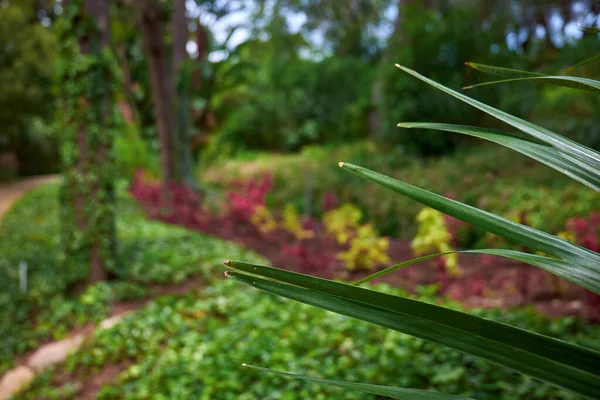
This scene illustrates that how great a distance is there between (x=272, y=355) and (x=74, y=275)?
2559mm

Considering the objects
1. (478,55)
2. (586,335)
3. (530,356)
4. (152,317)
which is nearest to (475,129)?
(530,356)

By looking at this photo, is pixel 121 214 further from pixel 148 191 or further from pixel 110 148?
pixel 110 148

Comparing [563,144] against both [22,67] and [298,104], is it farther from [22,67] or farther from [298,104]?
[22,67]

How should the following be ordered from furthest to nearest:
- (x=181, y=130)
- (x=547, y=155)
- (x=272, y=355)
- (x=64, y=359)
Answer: (x=181, y=130)
(x=64, y=359)
(x=272, y=355)
(x=547, y=155)

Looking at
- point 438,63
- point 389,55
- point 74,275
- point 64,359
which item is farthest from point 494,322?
point 389,55

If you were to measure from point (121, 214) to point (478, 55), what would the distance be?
24.5ft

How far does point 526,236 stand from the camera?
2.30 ft

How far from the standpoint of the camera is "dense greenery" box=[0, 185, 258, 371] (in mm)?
4453

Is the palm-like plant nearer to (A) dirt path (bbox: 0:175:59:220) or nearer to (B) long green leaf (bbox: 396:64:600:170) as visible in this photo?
(B) long green leaf (bbox: 396:64:600:170)

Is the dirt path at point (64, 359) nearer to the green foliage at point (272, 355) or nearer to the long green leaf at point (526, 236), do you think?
the green foliage at point (272, 355)

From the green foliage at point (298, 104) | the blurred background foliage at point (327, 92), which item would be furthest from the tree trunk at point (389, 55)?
the green foliage at point (298, 104)

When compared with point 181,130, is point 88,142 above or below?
below

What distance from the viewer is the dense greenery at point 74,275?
175 inches

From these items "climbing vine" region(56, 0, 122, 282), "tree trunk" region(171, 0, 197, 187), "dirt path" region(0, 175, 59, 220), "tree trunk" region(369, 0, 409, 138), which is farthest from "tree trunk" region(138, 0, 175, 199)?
"dirt path" region(0, 175, 59, 220)
